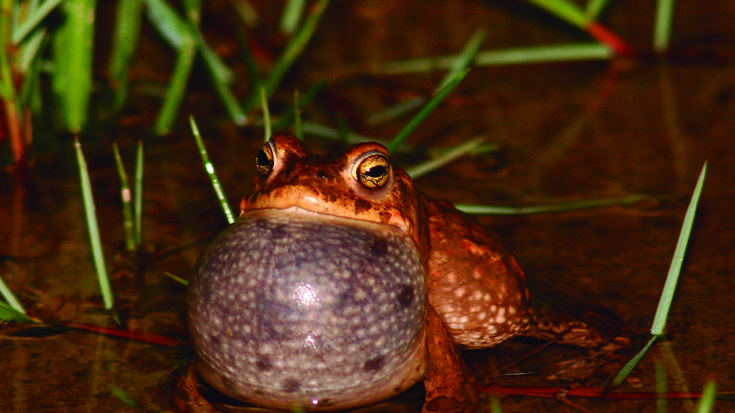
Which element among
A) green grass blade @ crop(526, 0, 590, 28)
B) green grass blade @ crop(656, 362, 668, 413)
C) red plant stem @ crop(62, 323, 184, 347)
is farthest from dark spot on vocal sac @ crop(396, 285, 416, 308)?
green grass blade @ crop(526, 0, 590, 28)

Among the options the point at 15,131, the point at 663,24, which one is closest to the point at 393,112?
the point at 663,24

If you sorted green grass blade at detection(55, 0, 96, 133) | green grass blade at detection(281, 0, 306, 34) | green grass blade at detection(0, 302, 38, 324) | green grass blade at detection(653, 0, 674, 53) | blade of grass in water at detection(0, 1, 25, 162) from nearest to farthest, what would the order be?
green grass blade at detection(0, 302, 38, 324) < blade of grass in water at detection(0, 1, 25, 162) < green grass blade at detection(55, 0, 96, 133) < green grass blade at detection(653, 0, 674, 53) < green grass blade at detection(281, 0, 306, 34)

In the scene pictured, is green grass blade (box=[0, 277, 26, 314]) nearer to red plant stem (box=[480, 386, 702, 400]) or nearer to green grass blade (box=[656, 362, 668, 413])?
red plant stem (box=[480, 386, 702, 400])

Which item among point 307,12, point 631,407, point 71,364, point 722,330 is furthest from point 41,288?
point 307,12

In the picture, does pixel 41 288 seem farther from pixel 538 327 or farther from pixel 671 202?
pixel 671 202

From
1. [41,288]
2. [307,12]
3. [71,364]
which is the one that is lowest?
[71,364]

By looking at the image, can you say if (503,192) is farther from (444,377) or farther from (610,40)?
(610,40)

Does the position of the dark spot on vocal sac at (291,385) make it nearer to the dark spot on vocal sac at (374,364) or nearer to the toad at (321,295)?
the toad at (321,295)
